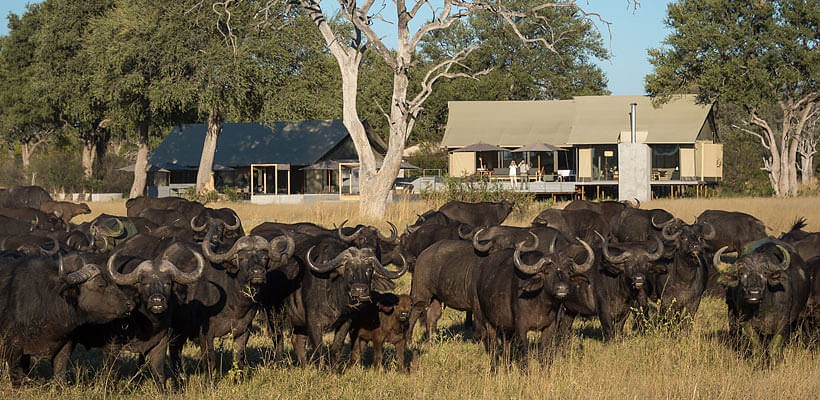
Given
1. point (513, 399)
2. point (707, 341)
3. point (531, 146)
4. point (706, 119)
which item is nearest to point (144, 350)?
point (513, 399)

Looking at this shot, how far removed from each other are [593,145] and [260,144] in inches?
847

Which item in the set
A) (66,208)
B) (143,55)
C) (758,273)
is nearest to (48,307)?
(758,273)

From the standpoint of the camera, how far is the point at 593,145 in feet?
182

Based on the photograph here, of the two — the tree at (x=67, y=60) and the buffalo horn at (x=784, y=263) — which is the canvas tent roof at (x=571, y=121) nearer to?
the tree at (x=67, y=60)

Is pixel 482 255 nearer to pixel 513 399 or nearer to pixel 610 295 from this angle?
pixel 610 295

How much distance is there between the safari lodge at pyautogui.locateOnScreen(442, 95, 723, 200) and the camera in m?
52.2

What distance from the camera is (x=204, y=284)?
1077 cm

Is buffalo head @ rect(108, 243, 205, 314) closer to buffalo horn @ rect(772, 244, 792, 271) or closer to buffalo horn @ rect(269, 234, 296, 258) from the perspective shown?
buffalo horn @ rect(269, 234, 296, 258)

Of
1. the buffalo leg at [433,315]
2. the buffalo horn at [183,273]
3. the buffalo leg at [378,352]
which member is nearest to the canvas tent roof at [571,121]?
the buffalo leg at [433,315]

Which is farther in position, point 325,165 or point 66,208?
point 325,165

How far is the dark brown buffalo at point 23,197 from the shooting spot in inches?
1086

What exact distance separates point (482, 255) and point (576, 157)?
A: 148 feet

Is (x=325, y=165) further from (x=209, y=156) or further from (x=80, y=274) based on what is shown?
(x=80, y=274)

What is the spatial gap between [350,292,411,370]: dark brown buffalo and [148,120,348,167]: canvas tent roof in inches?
1867
